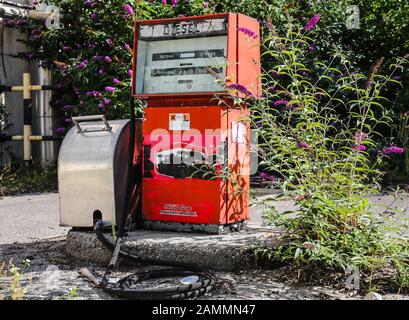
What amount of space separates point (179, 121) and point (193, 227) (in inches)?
29.5

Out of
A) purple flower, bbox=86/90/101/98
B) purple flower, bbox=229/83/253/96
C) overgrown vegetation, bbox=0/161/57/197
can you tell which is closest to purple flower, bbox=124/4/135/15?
purple flower, bbox=86/90/101/98

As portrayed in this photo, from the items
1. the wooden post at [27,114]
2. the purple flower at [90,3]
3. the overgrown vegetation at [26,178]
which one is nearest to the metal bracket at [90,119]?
the overgrown vegetation at [26,178]

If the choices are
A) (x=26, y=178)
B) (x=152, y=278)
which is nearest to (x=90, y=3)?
(x=26, y=178)

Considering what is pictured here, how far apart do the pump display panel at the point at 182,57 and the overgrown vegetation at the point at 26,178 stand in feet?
14.7

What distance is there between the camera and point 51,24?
9109 mm

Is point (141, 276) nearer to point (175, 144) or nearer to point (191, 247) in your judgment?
point (191, 247)

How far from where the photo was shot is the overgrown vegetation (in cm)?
866

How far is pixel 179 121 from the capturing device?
4461mm

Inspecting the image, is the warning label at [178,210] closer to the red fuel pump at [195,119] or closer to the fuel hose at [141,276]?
the red fuel pump at [195,119]

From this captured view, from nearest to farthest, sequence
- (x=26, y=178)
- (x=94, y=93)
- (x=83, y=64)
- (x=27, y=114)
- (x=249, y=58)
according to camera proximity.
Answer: (x=249, y=58)
(x=94, y=93)
(x=83, y=64)
(x=26, y=178)
(x=27, y=114)
